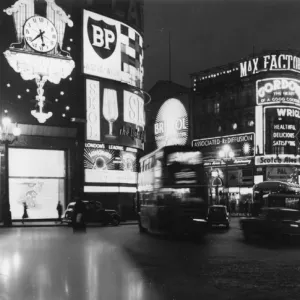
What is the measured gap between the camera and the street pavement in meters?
10.0

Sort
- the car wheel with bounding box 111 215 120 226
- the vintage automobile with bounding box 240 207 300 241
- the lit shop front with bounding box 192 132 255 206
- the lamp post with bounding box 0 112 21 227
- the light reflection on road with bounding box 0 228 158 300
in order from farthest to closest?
the lit shop front with bounding box 192 132 255 206, the car wheel with bounding box 111 215 120 226, the lamp post with bounding box 0 112 21 227, the vintage automobile with bounding box 240 207 300 241, the light reflection on road with bounding box 0 228 158 300

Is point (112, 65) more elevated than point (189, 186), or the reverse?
point (112, 65)

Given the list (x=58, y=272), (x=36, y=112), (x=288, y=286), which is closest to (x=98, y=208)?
(x=36, y=112)

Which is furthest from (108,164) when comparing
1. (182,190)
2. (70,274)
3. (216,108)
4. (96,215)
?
(216,108)

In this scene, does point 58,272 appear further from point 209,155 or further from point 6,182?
point 209,155

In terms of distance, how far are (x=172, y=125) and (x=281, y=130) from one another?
1407 centimetres

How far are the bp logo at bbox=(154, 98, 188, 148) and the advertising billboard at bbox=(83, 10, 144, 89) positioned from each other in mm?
15854

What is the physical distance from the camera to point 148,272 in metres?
12.9

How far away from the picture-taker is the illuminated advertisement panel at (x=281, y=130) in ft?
216

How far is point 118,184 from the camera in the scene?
1809 inches

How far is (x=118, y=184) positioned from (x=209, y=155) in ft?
97.1

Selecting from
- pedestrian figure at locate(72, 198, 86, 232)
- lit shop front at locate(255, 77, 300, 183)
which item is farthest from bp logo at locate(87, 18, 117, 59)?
lit shop front at locate(255, 77, 300, 183)

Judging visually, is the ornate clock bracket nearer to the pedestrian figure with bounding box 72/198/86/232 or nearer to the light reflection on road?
the pedestrian figure with bounding box 72/198/86/232

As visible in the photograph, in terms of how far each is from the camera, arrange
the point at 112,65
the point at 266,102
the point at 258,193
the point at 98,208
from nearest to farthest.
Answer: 1. the point at 98,208
2. the point at 258,193
3. the point at 112,65
4. the point at 266,102
